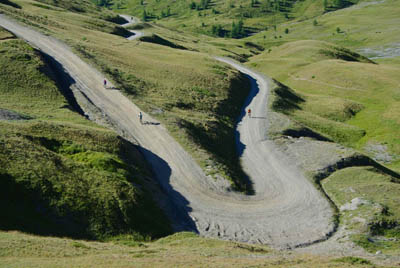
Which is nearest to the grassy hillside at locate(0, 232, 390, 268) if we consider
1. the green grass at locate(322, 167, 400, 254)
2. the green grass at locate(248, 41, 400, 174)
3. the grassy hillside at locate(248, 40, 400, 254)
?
the green grass at locate(322, 167, 400, 254)

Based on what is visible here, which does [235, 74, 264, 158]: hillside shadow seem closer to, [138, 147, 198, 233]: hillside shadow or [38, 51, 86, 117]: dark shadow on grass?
[138, 147, 198, 233]: hillside shadow

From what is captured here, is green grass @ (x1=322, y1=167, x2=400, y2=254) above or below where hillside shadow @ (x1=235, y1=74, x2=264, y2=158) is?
below

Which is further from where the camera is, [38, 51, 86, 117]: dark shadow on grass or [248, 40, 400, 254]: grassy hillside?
[38, 51, 86, 117]: dark shadow on grass

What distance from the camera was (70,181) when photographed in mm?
33031

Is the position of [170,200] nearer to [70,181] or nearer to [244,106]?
[70,181]

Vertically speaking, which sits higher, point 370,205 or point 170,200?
point 170,200

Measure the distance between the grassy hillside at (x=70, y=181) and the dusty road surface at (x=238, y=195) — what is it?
13.5ft

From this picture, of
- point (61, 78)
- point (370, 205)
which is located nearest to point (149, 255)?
point (370, 205)

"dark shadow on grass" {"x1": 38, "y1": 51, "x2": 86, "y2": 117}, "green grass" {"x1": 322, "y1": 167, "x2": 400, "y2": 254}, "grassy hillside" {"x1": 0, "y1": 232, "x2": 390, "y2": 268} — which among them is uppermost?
"dark shadow on grass" {"x1": 38, "y1": 51, "x2": 86, "y2": 117}

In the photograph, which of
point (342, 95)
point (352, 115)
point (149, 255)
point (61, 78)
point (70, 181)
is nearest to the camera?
point (149, 255)

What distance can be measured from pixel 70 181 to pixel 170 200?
1149 centimetres

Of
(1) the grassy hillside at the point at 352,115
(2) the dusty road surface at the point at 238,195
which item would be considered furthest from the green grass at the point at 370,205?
(2) the dusty road surface at the point at 238,195

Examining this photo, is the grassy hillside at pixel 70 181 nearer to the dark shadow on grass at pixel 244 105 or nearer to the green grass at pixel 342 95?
the dark shadow on grass at pixel 244 105

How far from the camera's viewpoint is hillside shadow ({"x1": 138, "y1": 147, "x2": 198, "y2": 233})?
3622 centimetres
